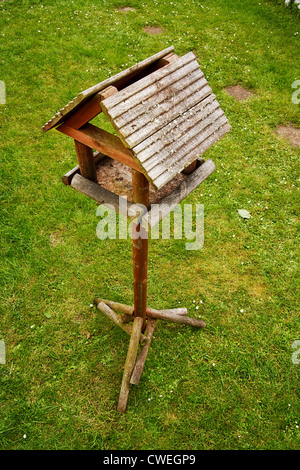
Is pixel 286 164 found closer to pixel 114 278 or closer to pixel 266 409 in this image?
pixel 114 278

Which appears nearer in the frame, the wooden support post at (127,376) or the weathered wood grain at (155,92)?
the weathered wood grain at (155,92)

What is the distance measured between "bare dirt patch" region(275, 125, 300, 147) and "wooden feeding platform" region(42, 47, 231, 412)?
4.14 metres

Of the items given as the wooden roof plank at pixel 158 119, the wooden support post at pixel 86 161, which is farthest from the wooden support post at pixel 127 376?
the wooden roof plank at pixel 158 119

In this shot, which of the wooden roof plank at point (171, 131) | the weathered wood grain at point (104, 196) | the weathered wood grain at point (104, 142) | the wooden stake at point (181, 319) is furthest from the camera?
the wooden stake at point (181, 319)

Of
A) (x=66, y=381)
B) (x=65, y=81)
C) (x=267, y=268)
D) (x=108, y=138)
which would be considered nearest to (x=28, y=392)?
(x=66, y=381)

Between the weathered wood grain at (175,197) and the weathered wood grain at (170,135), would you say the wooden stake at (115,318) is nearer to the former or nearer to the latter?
the weathered wood grain at (175,197)

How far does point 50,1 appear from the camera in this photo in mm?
9422

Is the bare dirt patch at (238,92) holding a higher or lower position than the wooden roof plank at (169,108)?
lower

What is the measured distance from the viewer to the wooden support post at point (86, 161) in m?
2.80

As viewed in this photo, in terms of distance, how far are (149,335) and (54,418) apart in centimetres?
135

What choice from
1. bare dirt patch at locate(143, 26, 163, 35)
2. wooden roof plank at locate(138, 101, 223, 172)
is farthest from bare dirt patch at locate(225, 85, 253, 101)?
wooden roof plank at locate(138, 101, 223, 172)

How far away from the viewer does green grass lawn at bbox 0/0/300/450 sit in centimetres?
383

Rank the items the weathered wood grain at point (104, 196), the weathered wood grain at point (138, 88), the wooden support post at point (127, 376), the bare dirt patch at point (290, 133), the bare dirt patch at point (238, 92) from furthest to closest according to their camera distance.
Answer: the bare dirt patch at point (238, 92) < the bare dirt patch at point (290, 133) < the wooden support post at point (127, 376) < the weathered wood grain at point (104, 196) < the weathered wood grain at point (138, 88)

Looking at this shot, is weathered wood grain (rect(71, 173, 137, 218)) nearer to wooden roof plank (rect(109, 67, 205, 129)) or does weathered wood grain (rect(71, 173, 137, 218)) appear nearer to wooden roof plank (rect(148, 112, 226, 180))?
wooden roof plank (rect(148, 112, 226, 180))
